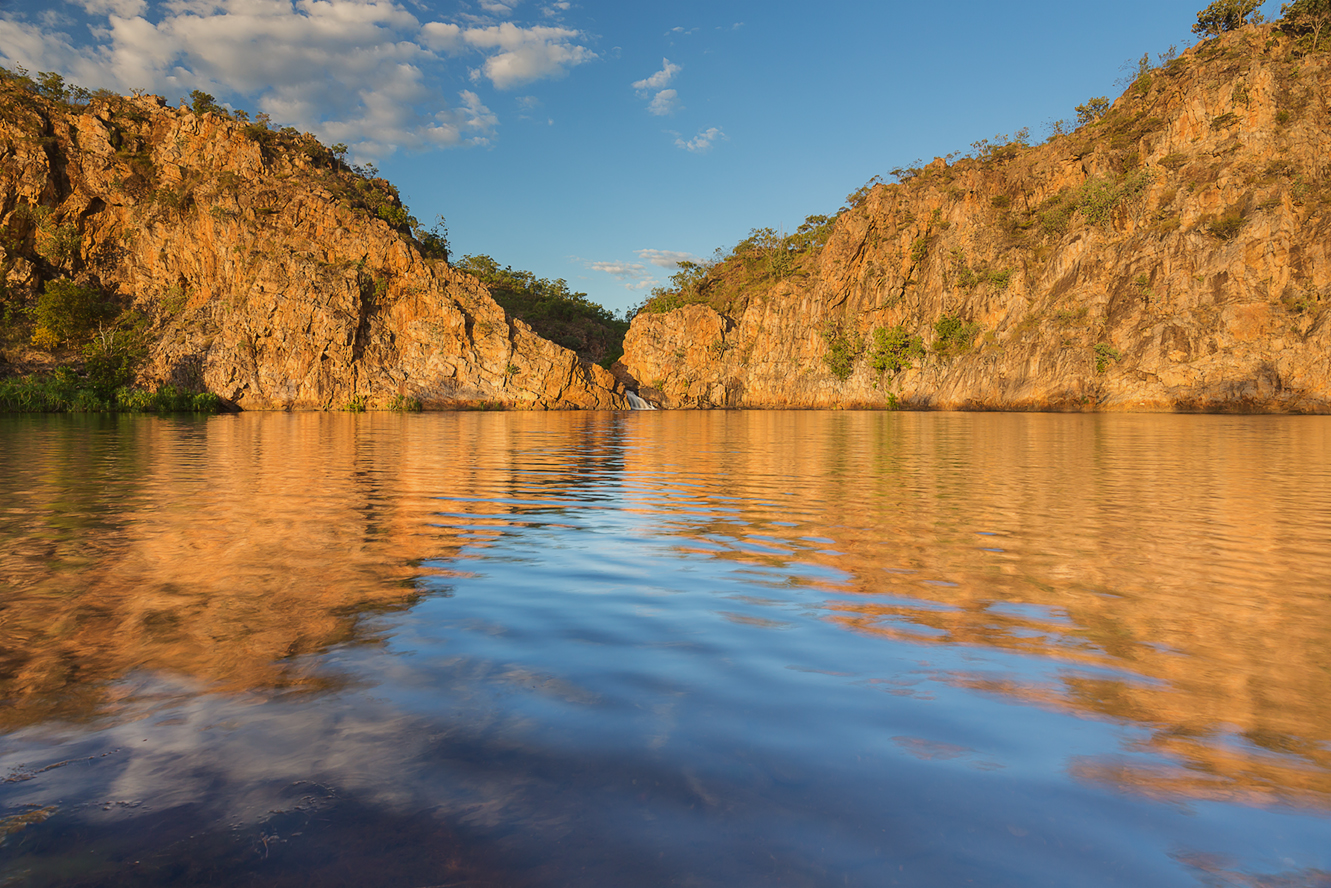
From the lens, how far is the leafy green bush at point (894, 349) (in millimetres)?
78438

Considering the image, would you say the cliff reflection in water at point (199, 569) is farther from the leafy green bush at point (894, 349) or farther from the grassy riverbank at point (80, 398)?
the leafy green bush at point (894, 349)

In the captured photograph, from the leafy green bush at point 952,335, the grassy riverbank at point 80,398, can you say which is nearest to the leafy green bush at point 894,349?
the leafy green bush at point 952,335

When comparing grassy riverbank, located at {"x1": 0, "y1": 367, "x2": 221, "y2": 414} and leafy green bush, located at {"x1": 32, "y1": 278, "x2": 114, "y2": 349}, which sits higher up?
leafy green bush, located at {"x1": 32, "y1": 278, "x2": 114, "y2": 349}

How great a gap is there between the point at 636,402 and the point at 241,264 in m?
49.0

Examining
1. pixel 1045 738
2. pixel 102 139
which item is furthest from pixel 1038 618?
pixel 102 139

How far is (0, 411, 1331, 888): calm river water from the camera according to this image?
7.16 ft

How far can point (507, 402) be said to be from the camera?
80.5m

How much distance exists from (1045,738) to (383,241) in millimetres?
86201

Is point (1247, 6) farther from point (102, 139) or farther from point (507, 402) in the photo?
point (102, 139)

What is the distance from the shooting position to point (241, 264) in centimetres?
7400

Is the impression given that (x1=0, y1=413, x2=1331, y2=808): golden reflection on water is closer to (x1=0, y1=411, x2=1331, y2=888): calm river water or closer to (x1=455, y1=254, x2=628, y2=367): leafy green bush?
(x1=0, y1=411, x2=1331, y2=888): calm river water

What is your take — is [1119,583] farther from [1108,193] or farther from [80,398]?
[1108,193]

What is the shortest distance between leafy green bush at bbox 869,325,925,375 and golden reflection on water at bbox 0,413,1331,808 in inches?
2615

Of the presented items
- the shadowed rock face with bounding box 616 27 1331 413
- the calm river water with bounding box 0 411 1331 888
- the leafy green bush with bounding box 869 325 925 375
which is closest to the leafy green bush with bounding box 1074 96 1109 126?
the shadowed rock face with bounding box 616 27 1331 413
